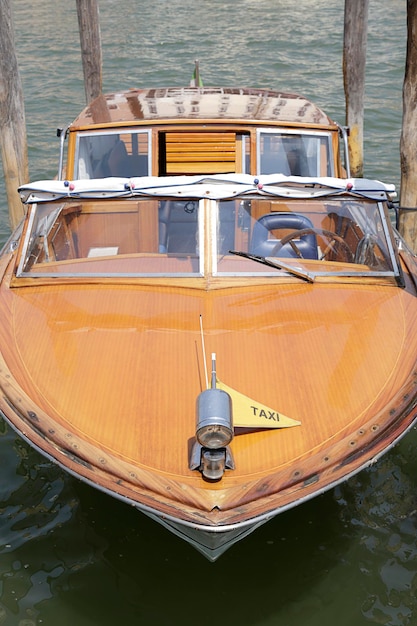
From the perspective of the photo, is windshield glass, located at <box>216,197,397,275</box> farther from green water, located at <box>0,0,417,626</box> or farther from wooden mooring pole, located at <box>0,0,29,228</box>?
wooden mooring pole, located at <box>0,0,29,228</box>

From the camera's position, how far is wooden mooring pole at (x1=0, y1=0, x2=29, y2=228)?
21.9 feet

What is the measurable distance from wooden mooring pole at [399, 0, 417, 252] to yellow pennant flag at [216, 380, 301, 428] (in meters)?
2.75

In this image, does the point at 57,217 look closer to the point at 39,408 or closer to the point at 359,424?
the point at 39,408

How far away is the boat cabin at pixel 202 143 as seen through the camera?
6039 millimetres

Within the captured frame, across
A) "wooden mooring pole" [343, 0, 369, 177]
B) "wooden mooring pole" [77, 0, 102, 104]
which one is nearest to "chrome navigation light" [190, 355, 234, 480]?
"wooden mooring pole" [343, 0, 369, 177]

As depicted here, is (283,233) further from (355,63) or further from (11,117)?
(355,63)

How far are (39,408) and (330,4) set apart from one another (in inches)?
703

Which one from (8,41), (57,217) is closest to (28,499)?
(57,217)

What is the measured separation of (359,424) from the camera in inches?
145

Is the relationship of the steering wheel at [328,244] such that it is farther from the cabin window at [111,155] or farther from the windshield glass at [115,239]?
the cabin window at [111,155]

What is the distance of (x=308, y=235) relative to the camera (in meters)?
4.90

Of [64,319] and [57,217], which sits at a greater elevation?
[57,217]

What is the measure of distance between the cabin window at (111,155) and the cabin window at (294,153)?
3.05ft

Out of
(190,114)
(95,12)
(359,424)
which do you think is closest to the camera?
(359,424)
